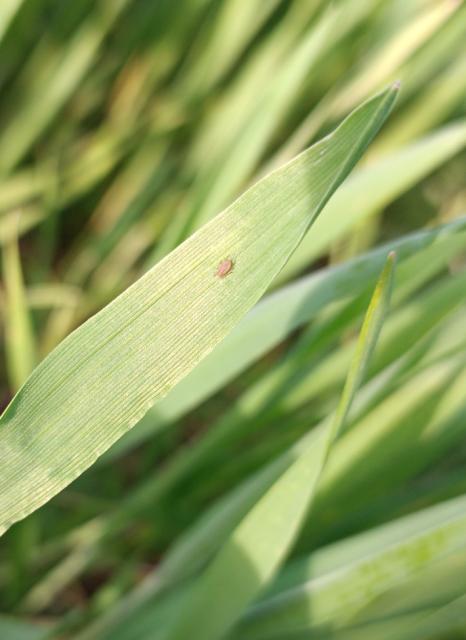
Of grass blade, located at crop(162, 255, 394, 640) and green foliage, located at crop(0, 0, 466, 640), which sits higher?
green foliage, located at crop(0, 0, 466, 640)

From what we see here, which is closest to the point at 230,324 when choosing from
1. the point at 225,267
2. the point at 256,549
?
the point at 225,267

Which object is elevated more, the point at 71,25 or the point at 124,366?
the point at 71,25

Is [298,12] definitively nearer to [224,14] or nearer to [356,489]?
[224,14]

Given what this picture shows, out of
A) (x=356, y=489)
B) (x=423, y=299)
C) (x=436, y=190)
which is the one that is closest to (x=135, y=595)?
(x=356, y=489)

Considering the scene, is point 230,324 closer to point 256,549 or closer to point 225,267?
point 225,267

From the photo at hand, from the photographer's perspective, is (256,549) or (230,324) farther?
(256,549)

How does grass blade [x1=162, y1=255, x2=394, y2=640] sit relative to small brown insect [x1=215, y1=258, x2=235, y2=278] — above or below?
below
